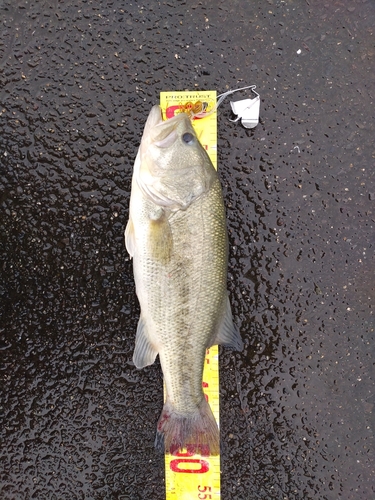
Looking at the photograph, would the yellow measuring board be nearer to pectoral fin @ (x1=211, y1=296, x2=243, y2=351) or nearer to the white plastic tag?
the white plastic tag

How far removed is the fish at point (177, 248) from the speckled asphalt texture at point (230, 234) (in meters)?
0.43

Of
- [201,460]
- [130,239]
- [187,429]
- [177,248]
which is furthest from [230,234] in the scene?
[201,460]

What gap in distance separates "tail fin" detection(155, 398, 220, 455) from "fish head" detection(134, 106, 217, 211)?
3.90ft

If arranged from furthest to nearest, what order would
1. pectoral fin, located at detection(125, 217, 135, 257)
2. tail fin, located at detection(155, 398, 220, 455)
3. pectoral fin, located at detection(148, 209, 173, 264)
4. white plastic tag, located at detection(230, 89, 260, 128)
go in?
white plastic tag, located at detection(230, 89, 260, 128)
tail fin, located at detection(155, 398, 220, 455)
pectoral fin, located at detection(125, 217, 135, 257)
pectoral fin, located at detection(148, 209, 173, 264)

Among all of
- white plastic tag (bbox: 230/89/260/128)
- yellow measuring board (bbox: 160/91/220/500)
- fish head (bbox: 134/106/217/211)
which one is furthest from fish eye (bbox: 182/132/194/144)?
white plastic tag (bbox: 230/89/260/128)

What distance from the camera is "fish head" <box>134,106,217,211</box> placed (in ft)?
6.75

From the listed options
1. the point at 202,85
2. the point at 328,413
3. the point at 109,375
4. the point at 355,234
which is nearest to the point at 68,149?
the point at 202,85

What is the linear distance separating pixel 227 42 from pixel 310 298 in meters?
1.76

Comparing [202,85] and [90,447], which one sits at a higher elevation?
[202,85]

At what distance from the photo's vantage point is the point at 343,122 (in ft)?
8.34

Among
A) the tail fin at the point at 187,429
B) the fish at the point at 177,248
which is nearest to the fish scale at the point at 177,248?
the fish at the point at 177,248

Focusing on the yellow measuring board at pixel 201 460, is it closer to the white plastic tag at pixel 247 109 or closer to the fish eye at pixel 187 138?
the white plastic tag at pixel 247 109

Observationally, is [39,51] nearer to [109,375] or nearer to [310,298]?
[109,375]

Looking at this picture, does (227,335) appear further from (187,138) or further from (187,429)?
(187,138)
